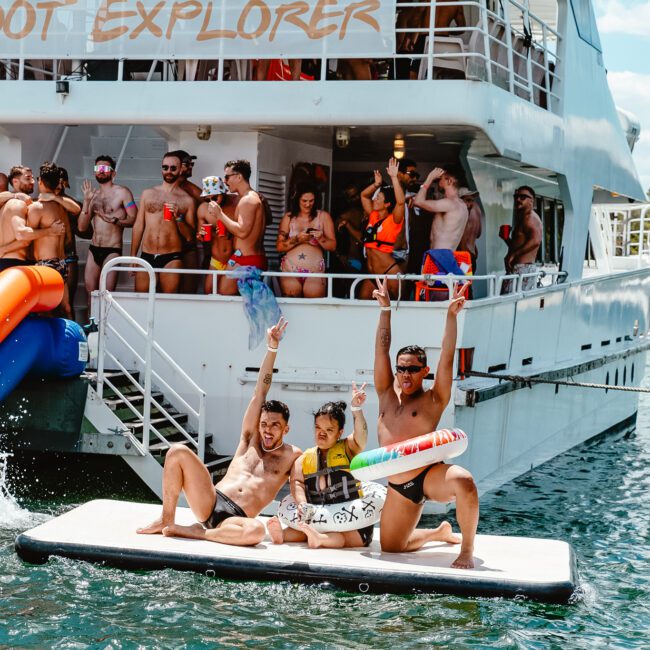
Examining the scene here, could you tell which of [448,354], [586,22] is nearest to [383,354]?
[448,354]

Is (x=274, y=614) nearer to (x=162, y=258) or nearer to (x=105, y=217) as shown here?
(x=162, y=258)

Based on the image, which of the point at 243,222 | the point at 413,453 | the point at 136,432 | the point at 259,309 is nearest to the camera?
the point at 413,453

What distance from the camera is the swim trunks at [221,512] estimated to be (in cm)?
872

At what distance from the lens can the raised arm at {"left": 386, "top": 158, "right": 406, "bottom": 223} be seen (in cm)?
1098

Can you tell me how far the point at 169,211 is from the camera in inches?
467

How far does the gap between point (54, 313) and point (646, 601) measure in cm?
623

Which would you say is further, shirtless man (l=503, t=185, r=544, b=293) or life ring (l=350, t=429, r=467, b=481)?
shirtless man (l=503, t=185, r=544, b=293)

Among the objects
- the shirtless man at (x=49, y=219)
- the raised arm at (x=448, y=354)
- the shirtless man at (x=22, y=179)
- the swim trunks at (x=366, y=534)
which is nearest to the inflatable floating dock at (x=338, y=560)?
the swim trunks at (x=366, y=534)

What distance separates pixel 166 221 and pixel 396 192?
2.33 m

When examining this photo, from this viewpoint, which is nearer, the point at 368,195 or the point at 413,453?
the point at 413,453

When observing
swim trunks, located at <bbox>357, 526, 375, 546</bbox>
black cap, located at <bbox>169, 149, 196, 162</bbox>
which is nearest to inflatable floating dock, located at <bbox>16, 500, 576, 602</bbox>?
swim trunks, located at <bbox>357, 526, 375, 546</bbox>

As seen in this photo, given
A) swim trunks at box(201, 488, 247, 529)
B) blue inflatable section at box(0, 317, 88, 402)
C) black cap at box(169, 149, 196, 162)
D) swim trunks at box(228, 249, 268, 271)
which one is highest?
black cap at box(169, 149, 196, 162)

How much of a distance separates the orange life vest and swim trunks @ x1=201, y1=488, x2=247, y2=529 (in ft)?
11.9

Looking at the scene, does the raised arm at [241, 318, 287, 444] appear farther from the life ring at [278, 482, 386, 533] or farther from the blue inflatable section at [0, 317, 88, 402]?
the blue inflatable section at [0, 317, 88, 402]
